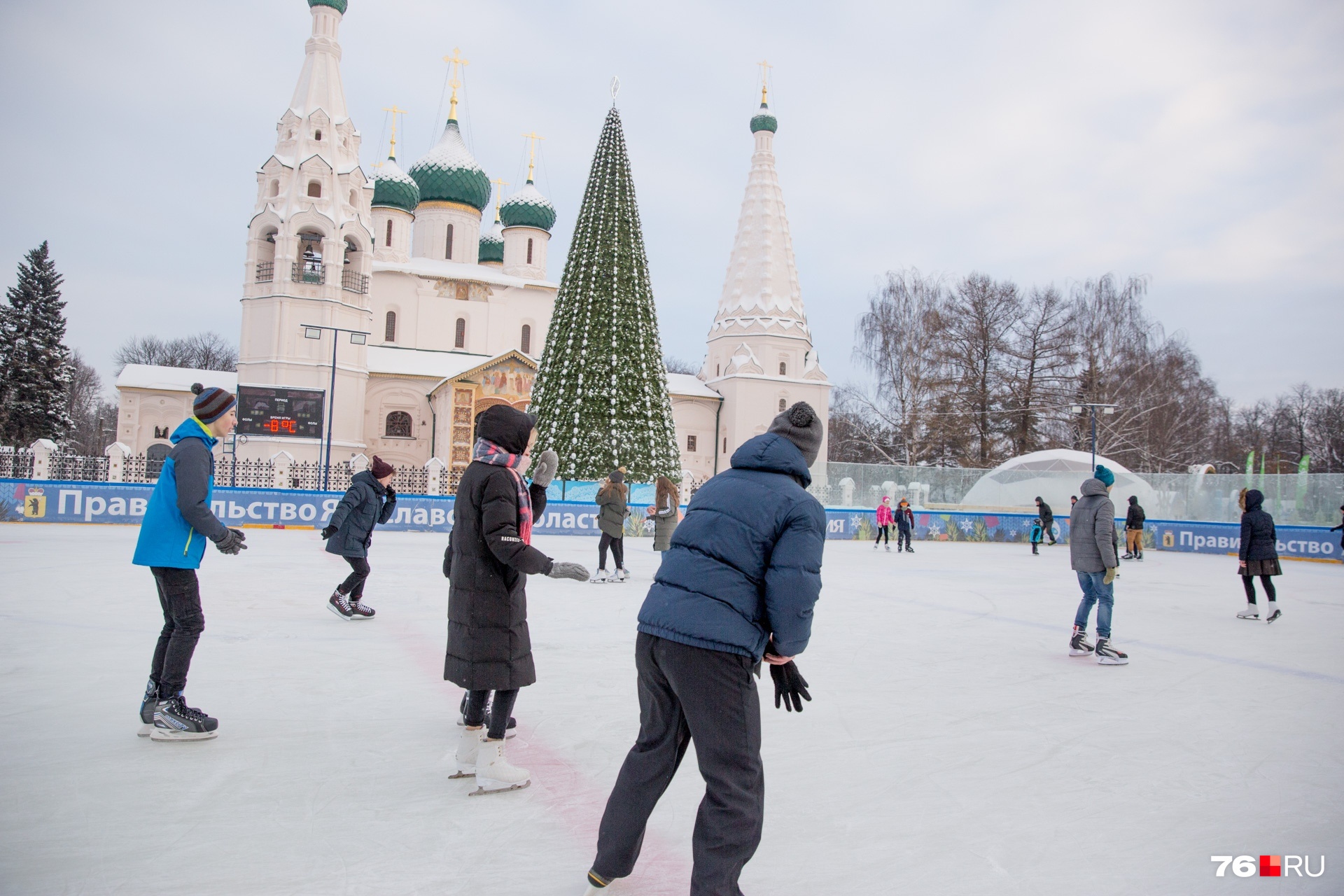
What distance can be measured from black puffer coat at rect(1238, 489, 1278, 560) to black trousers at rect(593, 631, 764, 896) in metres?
9.29

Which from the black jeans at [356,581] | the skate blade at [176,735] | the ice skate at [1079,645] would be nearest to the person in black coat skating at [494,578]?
the skate blade at [176,735]

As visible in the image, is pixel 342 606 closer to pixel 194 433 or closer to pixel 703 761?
pixel 194 433

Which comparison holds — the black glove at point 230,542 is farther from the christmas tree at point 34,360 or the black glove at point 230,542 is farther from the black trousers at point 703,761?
the christmas tree at point 34,360

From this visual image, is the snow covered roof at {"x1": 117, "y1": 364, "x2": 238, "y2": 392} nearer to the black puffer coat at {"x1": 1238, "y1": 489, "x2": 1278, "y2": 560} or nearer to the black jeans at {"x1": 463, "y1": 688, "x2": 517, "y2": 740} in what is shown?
the black puffer coat at {"x1": 1238, "y1": 489, "x2": 1278, "y2": 560}

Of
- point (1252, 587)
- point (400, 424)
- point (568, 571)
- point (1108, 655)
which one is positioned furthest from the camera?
point (400, 424)

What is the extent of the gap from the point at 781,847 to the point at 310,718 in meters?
2.70

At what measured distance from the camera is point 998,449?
41375 mm

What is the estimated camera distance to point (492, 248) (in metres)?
48.6

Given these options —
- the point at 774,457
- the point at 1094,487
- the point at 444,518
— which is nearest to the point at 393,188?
the point at 444,518

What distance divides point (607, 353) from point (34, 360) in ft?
99.3

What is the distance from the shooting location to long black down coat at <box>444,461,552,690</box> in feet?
11.1

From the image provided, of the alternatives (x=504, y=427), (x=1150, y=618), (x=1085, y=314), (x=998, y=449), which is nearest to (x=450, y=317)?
(x=998, y=449)

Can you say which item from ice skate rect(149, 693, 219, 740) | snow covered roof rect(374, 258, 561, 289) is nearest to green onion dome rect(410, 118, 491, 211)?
snow covered roof rect(374, 258, 561, 289)

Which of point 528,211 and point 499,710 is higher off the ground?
point 528,211
